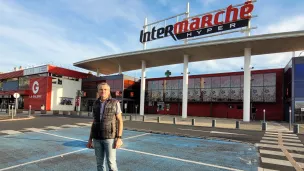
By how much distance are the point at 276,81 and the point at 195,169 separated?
98.9 feet

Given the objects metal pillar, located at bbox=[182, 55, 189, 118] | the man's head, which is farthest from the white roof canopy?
the man's head

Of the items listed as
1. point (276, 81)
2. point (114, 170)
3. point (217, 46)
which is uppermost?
point (217, 46)

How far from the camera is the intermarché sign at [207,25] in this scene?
26344mm

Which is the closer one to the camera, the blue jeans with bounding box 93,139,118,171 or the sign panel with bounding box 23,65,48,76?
the blue jeans with bounding box 93,139,118,171

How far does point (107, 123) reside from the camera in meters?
4.08

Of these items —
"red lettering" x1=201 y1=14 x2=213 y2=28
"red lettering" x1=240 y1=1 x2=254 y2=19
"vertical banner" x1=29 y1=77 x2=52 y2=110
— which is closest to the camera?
"red lettering" x1=240 y1=1 x2=254 y2=19

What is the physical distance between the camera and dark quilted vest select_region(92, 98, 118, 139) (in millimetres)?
4062

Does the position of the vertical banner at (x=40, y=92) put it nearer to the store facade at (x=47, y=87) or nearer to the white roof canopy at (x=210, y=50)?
the store facade at (x=47, y=87)

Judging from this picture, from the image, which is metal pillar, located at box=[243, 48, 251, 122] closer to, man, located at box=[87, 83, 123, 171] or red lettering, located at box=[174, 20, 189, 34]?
red lettering, located at box=[174, 20, 189, 34]

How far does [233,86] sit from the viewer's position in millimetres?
34125

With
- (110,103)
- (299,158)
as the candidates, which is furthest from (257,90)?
(110,103)

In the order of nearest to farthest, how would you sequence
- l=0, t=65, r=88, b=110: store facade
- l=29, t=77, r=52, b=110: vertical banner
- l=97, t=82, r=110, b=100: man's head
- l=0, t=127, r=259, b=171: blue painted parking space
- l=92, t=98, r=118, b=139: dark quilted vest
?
l=92, t=98, r=118, b=139: dark quilted vest
l=97, t=82, r=110, b=100: man's head
l=0, t=127, r=259, b=171: blue painted parking space
l=29, t=77, r=52, b=110: vertical banner
l=0, t=65, r=88, b=110: store facade

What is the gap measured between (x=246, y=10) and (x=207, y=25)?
4908 mm

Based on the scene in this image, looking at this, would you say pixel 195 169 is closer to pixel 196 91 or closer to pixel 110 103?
pixel 110 103
